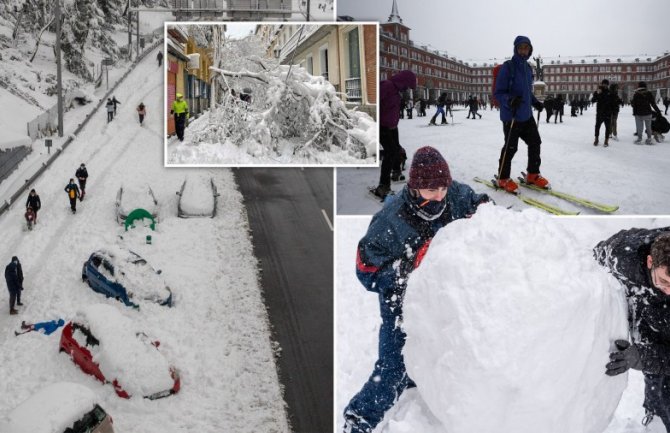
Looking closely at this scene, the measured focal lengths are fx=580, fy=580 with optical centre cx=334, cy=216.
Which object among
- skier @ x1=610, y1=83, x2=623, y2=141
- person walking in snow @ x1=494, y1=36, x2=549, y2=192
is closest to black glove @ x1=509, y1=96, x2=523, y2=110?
person walking in snow @ x1=494, y1=36, x2=549, y2=192

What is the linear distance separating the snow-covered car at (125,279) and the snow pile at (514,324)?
9133 millimetres

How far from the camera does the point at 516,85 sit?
3781 mm

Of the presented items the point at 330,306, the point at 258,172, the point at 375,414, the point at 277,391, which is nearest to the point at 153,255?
the point at 330,306

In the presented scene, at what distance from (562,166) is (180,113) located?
3.30m

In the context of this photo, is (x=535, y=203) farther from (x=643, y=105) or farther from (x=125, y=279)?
(x=125, y=279)

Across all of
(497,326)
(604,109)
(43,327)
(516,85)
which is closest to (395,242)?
(497,326)

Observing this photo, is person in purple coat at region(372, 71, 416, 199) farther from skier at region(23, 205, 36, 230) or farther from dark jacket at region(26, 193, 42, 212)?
skier at region(23, 205, 36, 230)

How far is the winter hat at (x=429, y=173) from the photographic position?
197 cm

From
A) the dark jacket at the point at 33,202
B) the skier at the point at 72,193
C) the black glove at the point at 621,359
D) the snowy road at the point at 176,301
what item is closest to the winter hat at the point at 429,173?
the black glove at the point at 621,359

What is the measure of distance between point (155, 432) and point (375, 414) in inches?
231

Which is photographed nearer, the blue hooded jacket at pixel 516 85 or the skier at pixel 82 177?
the blue hooded jacket at pixel 516 85

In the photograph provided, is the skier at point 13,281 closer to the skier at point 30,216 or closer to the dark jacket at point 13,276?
the dark jacket at point 13,276

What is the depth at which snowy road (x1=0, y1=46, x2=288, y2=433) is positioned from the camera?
303 inches

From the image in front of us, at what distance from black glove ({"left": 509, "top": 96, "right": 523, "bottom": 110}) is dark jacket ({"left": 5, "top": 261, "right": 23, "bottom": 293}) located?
28.0 feet
